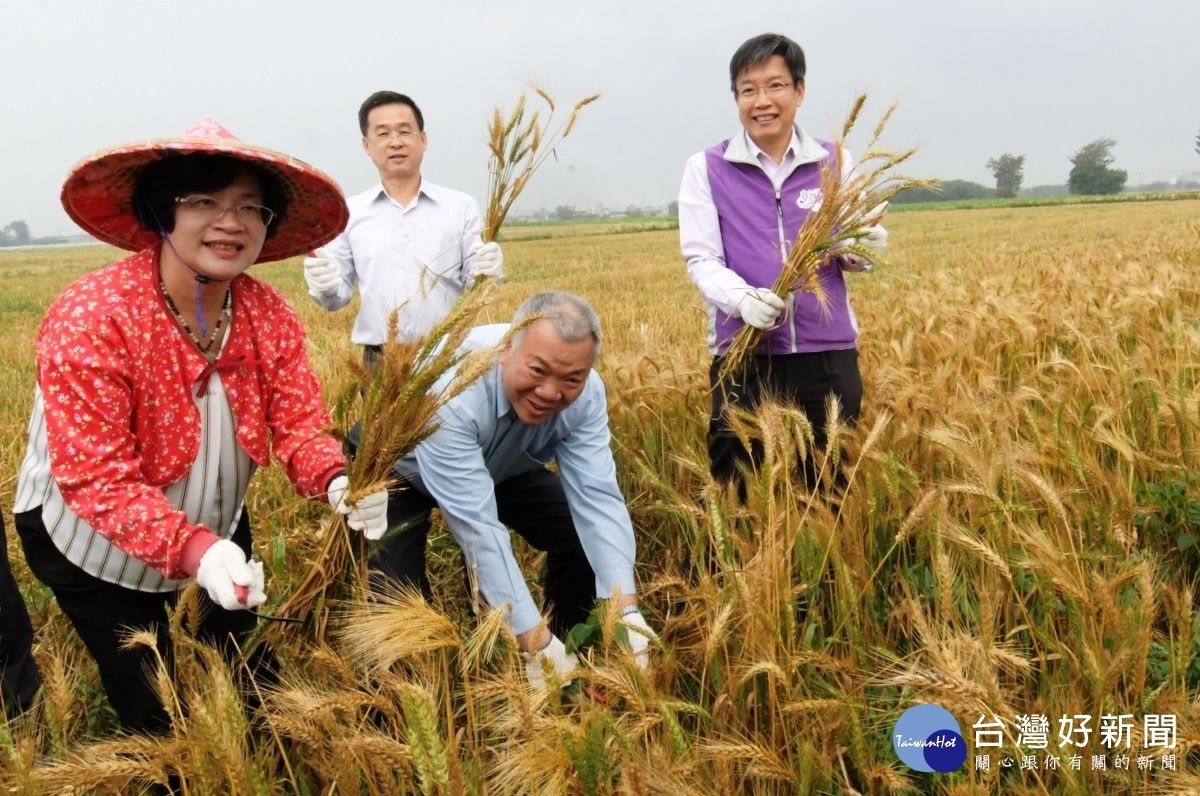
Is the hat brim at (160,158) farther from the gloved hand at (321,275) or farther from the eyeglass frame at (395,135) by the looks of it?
the eyeglass frame at (395,135)

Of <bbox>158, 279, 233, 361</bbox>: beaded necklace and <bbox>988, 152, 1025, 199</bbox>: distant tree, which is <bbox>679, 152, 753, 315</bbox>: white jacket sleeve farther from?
<bbox>988, 152, 1025, 199</bbox>: distant tree

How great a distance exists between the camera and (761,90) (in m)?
2.80

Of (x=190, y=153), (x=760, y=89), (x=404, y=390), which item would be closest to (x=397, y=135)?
(x=760, y=89)

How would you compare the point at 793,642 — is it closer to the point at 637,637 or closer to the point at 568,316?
the point at 637,637

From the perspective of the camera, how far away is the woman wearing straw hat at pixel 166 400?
1.59m

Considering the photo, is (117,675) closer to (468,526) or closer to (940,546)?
(468,526)

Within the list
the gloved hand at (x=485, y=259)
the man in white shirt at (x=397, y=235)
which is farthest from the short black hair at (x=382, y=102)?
the gloved hand at (x=485, y=259)

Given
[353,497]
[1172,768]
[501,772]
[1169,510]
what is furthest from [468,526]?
[1169,510]

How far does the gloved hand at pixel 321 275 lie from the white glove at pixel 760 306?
1.64 metres

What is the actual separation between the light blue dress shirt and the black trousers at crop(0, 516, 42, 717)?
3.42 feet

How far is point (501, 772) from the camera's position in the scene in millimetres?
1569

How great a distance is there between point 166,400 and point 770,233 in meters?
2.00

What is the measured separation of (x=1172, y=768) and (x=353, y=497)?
1.52m

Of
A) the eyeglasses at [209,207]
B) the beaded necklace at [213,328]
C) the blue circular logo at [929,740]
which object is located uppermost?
the eyeglasses at [209,207]
